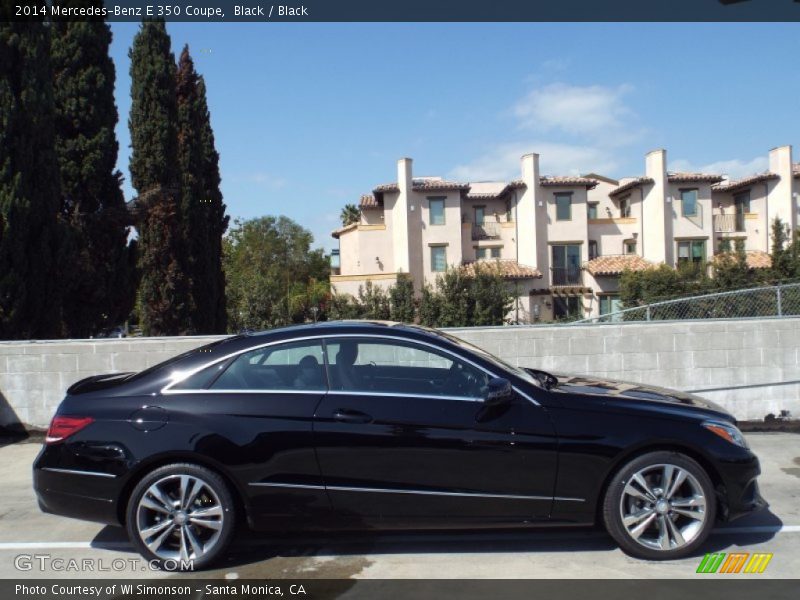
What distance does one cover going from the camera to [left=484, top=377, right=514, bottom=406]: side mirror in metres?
4.40

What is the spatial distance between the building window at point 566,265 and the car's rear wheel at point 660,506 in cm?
3627

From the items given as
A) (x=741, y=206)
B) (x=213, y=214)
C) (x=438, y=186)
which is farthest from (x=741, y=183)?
(x=213, y=214)

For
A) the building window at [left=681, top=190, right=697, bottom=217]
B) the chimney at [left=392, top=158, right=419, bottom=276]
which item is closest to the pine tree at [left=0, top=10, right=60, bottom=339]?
the chimney at [left=392, top=158, right=419, bottom=276]

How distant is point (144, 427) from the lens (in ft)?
14.7

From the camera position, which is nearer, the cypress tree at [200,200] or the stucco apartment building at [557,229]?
the cypress tree at [200,200]

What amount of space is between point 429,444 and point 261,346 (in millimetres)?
1311

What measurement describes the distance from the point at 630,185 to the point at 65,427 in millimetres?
40955

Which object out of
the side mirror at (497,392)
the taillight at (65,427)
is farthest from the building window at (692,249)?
the taillight at (65,427)

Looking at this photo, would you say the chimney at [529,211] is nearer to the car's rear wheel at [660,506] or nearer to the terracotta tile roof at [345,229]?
the terracotta tile roof at [345,229]

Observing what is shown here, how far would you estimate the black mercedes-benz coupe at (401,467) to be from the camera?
173 inches

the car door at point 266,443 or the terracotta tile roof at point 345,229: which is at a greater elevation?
the terracotta tile roof at point 345,229

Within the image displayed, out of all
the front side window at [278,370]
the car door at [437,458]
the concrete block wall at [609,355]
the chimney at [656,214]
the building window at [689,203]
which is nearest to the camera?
the car door at [437,458]

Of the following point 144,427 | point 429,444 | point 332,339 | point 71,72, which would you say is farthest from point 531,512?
point 71,72
